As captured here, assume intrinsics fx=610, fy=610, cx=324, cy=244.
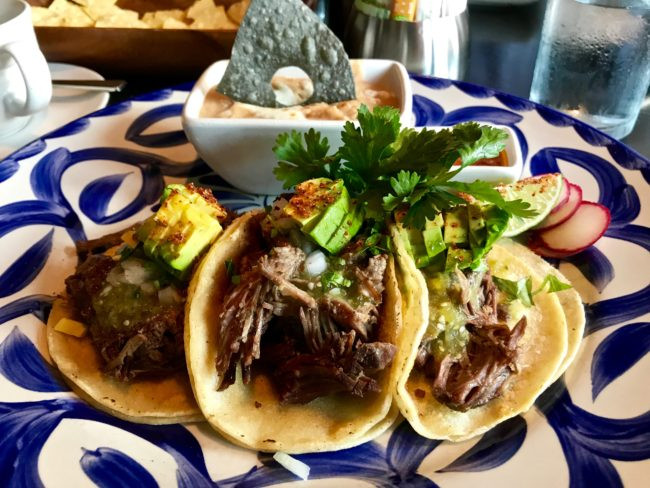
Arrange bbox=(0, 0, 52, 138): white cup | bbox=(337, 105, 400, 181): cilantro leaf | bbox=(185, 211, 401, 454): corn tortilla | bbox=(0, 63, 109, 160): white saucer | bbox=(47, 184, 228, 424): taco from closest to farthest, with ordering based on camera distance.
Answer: bbox=(185, 211, 401, 454): corn tortilla
bbox=(47, 184, 228, 424): taco
bbox=(337, 105, 400, 181): cilantro leaf
bbox=(0, 0, 52, 138): white cup
bbox=(0, 63, 109, 160): white saucer

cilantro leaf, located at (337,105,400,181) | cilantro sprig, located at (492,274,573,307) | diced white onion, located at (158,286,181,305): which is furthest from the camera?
cilantro sprig, located at (492,274,573,307)

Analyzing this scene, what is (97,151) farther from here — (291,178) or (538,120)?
(538,120)

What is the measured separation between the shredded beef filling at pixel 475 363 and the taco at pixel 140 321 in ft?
2.83

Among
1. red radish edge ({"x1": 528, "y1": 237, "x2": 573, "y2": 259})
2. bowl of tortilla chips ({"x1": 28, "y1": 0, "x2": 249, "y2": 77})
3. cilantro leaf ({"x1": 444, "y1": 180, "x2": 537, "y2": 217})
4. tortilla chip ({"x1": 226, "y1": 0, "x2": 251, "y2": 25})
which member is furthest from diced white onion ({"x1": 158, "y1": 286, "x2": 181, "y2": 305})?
tortilla chip ({"x1": 226, "y1": 0, "x2": 251, "y2": 25})

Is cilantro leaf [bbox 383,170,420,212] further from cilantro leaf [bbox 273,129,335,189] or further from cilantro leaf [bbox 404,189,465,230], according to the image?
cilantro leaf [bbox 273,129,335,189]

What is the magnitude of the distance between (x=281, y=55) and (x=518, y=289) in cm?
161

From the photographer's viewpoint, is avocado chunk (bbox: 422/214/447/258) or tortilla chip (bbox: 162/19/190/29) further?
tortilla chip (bbox: 162/19/190/29)

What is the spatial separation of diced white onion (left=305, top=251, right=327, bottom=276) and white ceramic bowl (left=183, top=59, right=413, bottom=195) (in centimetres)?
83

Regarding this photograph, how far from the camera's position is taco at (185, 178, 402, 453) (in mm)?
2045

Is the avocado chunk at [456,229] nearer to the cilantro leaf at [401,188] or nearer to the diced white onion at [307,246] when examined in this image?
the cilantro leaf at [401,188]

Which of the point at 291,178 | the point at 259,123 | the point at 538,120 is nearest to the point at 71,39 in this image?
the point at 259,123

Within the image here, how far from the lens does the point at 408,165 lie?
2.39 meters

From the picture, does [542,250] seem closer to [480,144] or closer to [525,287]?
[525,287]

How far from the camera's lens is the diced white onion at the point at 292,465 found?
6.37 feet
